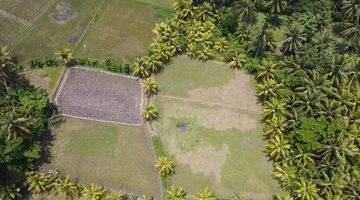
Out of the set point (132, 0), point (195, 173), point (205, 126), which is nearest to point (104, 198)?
point (195, 173)

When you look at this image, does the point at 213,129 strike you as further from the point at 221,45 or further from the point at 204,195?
the point at 221,45

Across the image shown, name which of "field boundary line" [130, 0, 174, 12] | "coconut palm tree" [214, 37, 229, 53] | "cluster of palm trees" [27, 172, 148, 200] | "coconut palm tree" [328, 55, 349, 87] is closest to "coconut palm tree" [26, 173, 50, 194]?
"cluster of palm trees" [27, 172, 148, 200]

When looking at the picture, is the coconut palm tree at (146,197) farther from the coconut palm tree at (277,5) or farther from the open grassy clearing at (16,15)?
the coconut palm tree at (277,5)

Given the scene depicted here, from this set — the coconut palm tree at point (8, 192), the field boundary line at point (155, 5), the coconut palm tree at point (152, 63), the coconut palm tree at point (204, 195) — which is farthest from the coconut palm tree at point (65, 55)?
the coconut palm tree at point (204, 195)

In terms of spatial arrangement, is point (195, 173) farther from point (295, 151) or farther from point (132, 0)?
point (132, 0)

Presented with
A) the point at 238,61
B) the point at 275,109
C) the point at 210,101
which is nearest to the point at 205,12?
the point at 238,61

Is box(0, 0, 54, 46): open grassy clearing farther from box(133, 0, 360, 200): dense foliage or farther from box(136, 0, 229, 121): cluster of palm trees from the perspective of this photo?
box(133, 0, 360, 200): dense foliage
